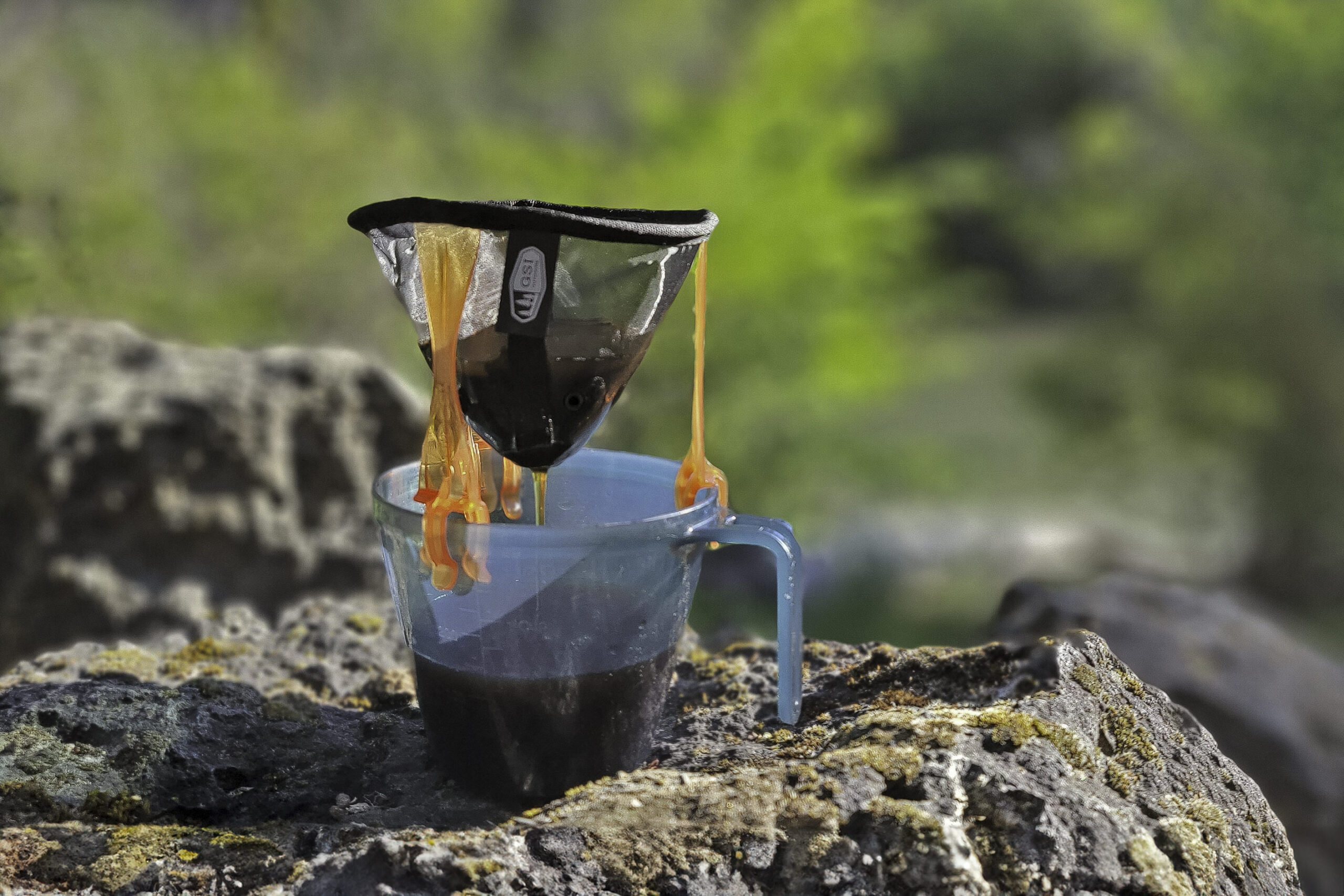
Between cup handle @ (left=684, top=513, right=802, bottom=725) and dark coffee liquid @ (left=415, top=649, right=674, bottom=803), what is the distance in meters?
0.18

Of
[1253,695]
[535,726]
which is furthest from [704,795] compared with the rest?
[1253,695]

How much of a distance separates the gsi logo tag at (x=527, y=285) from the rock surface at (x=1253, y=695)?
149cm

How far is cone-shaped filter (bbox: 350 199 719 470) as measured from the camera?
1335 mm

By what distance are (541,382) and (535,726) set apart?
0.43m

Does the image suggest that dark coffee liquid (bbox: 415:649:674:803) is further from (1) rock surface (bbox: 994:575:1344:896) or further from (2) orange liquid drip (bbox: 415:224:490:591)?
(1) rock surface (bbox: 994:575:1344:896)

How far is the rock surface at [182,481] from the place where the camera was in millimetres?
3076

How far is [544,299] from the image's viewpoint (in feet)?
4.46

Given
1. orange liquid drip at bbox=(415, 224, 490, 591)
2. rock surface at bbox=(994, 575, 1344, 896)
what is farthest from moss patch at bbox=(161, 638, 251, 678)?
rock surface at bbox=(994, 575, 1344, 896)

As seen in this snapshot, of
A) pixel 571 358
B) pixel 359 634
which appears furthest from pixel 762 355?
pixel 571 358

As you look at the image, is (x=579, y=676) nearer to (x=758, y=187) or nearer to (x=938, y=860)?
(x=938, y=860)

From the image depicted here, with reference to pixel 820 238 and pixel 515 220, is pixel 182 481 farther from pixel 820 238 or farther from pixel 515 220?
pixel 820 238

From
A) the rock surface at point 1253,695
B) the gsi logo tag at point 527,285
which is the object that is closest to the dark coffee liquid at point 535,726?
the gsi logo tag at point 527,285

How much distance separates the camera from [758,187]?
6.98 meters

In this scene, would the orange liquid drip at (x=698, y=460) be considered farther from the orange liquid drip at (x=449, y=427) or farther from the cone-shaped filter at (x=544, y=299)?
the orange liquid drip at (x=449, y=427)
